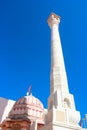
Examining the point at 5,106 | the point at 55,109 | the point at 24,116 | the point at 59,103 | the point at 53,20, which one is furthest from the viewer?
the point at 5,106

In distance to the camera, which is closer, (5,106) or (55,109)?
(55,109)

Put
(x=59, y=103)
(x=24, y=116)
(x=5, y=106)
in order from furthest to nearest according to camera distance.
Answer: (x=5, y=106) → (x=24, y=116) → (x=59, y=103)

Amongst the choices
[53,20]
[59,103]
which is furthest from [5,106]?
[59,103]

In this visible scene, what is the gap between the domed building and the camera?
908 inches

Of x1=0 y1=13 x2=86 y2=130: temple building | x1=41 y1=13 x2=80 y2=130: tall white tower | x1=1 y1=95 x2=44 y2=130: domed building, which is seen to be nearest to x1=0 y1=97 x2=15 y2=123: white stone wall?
x1=1 y1=95 x2=44 y2=130: domed building

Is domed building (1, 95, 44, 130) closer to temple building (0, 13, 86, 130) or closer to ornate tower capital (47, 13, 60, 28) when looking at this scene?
temple building (0, 13, 86, 130)

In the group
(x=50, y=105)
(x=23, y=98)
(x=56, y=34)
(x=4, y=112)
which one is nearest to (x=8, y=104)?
(x=4, y=112)

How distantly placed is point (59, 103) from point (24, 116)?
41.4 ft

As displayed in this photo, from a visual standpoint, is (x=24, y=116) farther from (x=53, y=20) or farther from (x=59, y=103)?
(x=53, y=20)

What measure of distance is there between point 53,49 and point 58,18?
685 centimetres

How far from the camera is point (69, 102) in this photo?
43.2 ft

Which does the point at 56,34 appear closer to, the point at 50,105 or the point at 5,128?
the point at 50,105

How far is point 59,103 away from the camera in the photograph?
12531 millimetres

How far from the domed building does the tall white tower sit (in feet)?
27.9
